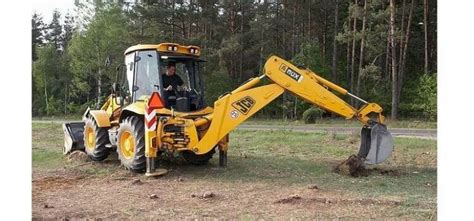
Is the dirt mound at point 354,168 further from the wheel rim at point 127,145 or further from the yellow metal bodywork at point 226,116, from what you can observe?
the wheel rim at point 127,145

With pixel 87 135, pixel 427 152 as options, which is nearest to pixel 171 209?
pixel 87 135

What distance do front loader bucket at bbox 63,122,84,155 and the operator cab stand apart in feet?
7.85

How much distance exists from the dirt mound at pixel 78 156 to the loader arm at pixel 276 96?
341cm

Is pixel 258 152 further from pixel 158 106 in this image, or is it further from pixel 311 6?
pixel 311 6

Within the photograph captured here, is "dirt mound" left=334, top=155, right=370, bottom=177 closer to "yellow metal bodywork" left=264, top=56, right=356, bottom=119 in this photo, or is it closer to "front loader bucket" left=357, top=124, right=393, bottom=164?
"front loader bucket" left=357, top=124, right=393, bottom=164

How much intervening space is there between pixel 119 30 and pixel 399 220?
34938 millimetres

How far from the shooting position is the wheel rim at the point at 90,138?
10.6 metres

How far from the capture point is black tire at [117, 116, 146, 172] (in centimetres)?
863

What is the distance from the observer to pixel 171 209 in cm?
602

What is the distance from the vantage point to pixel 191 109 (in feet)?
30.7

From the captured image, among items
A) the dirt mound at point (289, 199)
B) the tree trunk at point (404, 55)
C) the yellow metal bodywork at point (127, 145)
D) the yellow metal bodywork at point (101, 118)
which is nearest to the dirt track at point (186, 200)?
the dirt mound at point (289, 199)

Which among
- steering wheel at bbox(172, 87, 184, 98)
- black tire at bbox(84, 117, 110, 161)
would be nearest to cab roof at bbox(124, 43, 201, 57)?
steering wheel at bbox(172, 87, 184, 98)

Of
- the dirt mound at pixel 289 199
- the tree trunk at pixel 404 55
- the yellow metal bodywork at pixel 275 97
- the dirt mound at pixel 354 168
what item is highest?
the tree trunk at pixel 404 55

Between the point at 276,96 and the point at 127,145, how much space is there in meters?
2.87
